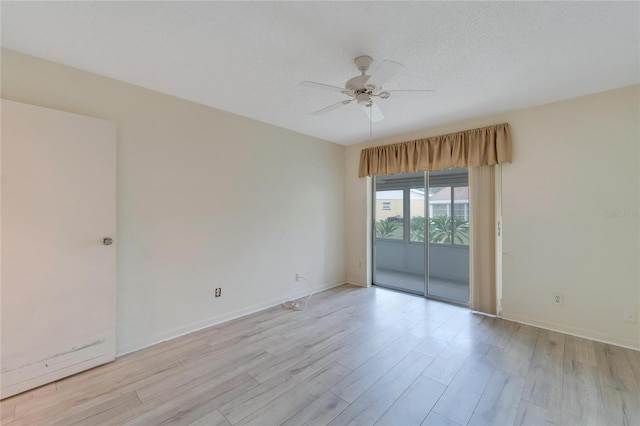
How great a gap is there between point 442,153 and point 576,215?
5.18 ft

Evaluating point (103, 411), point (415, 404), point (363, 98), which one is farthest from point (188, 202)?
point (415, 404)

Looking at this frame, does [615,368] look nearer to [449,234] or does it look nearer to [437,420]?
[437,420]

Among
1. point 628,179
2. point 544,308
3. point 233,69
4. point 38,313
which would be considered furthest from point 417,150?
point 38,313

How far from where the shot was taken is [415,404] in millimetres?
1760

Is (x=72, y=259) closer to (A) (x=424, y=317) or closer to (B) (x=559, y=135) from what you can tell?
(A) (x=424, y=317)

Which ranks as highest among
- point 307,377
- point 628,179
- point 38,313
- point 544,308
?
point 628,179

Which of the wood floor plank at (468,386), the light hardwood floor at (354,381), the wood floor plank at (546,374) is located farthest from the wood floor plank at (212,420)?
the wood floor plank at (546,374)

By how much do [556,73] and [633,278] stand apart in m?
2.07

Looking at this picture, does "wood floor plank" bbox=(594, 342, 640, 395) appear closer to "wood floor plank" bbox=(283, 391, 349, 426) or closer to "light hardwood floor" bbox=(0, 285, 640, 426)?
"light hardwood floor" bbox=(0, 285, 640, 426)

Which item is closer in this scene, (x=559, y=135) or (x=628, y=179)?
(x=628, y=179)

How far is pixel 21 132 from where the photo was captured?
1.88 meters

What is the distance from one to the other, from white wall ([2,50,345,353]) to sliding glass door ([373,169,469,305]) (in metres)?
1.57

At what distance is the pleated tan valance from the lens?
3156 mm

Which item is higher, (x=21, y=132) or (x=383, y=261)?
(x=21, y=132)
